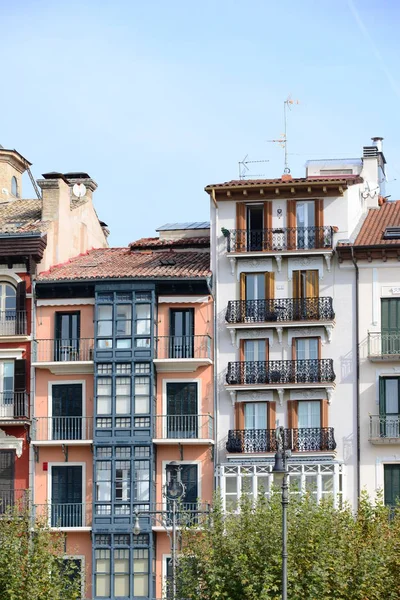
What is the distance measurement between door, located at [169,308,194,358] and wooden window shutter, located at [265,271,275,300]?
3122mm

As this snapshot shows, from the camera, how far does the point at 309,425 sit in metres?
73.9

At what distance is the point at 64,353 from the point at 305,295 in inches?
384

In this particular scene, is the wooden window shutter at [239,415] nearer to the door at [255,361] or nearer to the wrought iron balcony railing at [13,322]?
the door at [255,361]

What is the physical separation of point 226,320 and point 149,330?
303 centimetres

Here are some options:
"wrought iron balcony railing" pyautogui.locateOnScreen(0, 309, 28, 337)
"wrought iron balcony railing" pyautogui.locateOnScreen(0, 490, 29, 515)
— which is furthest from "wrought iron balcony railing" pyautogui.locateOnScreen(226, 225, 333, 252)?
"wrought iron balcony railing" pyautogui.locateOnScreen(0, 490, 29, 515)

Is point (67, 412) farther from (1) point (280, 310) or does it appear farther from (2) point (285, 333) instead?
(1) point (280, 310)

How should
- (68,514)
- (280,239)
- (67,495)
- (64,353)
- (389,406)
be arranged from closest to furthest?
(389,406)
(68,514)
(67,495)
(280,239)
(64,353)

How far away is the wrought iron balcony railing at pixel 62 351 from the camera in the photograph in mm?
75875

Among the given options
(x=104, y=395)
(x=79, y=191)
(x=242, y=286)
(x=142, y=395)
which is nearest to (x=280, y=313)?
(x=242, y=286)

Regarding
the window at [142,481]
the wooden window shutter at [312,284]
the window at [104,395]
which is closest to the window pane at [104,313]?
the window at [104,395]

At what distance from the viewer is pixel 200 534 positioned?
6738 cm

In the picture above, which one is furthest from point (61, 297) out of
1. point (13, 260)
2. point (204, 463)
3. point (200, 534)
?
point (200, 534)

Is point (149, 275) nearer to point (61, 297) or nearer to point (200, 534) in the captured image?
point (61, 297)

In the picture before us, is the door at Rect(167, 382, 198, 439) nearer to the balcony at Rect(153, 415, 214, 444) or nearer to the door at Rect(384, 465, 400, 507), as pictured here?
the balcony at Rect(153, 415, 214, 444)
